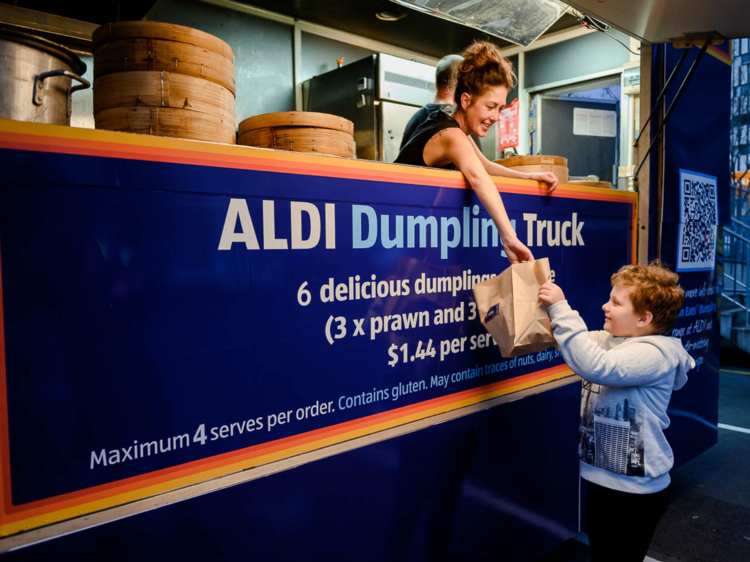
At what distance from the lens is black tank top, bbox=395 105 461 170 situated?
6.68 ft

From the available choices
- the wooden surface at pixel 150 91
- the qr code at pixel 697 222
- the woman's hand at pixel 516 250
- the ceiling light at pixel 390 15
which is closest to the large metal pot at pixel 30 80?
the wooden surface at pixel 150 91

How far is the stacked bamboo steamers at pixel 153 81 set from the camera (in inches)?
63.2

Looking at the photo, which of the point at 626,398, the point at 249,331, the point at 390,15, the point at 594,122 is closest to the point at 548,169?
the point at 626,398

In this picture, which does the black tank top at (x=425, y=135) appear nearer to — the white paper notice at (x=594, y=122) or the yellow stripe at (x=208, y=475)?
the yellow stripe at (x=208, y=475)

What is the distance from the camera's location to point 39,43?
1.53m

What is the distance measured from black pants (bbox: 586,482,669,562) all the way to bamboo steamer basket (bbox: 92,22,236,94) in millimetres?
1916

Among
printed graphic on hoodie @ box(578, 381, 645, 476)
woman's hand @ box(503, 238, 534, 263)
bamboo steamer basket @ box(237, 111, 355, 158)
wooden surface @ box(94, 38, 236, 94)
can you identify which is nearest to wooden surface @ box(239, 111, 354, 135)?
bamboo steamer basket @ box(237, 111, 355, 158)

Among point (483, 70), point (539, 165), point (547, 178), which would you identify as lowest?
point (547, 178)

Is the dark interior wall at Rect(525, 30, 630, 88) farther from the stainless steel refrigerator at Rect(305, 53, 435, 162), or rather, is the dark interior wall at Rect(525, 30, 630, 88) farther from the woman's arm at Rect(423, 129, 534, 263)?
the woman's arm at Rect(423, 129, 534, 263)

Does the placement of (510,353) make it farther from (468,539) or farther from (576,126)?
(576,126)

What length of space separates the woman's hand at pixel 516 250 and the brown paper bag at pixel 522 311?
19cm

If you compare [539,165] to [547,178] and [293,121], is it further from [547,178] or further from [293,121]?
[293,121]

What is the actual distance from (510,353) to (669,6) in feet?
5.38

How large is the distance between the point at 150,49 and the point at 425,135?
1.01 meters
